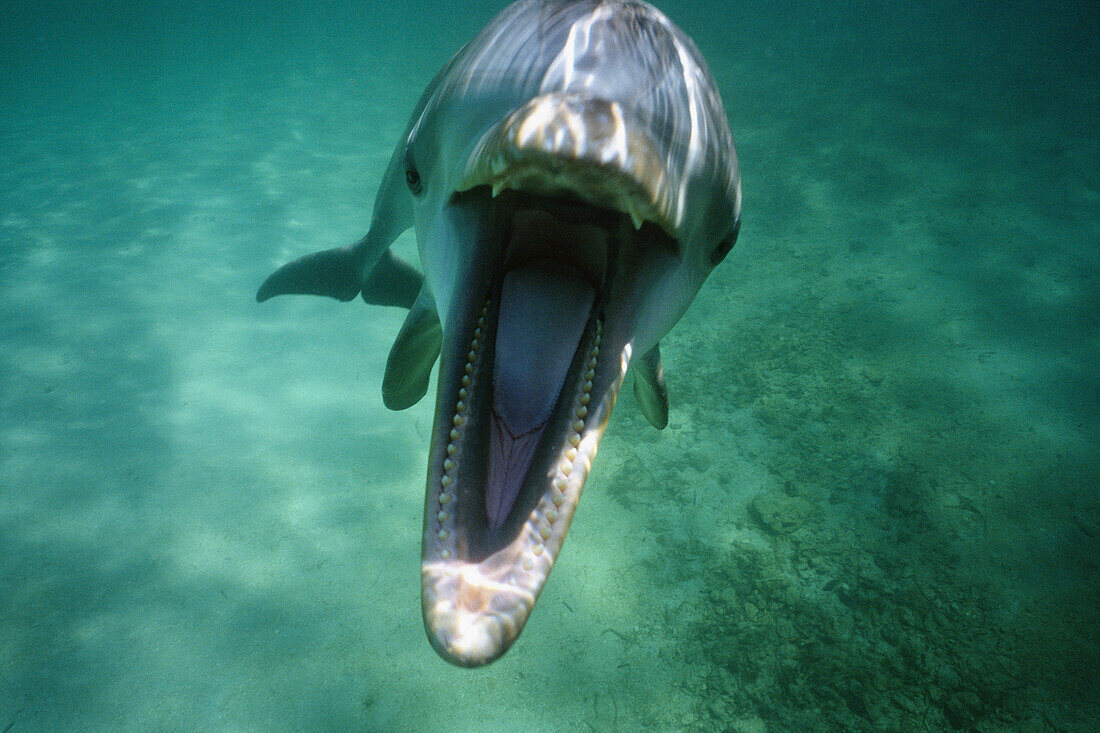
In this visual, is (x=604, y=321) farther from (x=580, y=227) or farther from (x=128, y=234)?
(x=128, y=234)

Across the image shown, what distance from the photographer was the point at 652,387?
3.69m

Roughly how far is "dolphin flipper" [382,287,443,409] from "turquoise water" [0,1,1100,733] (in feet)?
5.87

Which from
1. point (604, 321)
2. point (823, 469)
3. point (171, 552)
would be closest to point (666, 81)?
point (604, 321)

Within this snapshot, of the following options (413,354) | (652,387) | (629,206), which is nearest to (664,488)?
(652,387)

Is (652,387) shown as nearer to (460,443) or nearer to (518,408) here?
(518,408)

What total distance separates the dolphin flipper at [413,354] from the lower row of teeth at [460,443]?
60.0 inches

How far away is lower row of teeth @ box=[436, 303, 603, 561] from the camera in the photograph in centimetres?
152

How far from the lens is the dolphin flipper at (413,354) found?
11.1 feet

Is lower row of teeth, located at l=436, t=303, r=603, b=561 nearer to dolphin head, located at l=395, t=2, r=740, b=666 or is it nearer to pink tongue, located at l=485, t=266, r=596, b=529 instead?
dolphin head, located at l=395, t=2, r=740, b=666

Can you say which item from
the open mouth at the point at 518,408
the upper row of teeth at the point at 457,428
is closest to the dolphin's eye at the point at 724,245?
the open mouth at the point at 518,408

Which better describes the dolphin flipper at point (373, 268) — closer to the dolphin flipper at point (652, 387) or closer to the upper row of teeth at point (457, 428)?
the dolphin flipper at point (652, 387)

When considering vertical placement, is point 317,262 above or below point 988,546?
above

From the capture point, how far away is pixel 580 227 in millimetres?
2082

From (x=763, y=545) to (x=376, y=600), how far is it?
126 inches
